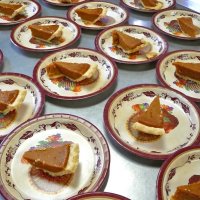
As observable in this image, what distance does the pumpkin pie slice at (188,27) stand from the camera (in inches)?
59.3

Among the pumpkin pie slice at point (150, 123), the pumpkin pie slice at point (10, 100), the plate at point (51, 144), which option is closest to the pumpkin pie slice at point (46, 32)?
the pumpkin pie slice at point (10, 100)

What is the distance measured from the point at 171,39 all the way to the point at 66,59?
1.76 ft

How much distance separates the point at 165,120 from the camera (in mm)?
1094

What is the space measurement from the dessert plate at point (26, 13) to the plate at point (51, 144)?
2.46ft

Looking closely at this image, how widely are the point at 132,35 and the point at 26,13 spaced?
0.59 meters

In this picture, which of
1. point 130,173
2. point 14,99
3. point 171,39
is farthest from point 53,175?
point 171,39

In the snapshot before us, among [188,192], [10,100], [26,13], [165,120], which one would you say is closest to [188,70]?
[165,120]

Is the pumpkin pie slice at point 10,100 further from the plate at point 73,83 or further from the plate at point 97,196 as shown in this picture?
the plate at point 97,196

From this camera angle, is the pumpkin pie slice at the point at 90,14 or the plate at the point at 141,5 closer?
the pumpkin pie slice at the point at 90,14

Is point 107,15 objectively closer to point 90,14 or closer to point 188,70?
point 90,14

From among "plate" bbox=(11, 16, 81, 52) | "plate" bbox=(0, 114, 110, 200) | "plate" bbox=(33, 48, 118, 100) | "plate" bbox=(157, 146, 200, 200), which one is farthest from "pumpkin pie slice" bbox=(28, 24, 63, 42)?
"plate" bbox=(157, 146, 200, 200)

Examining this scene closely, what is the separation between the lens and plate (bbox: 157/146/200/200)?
842mm

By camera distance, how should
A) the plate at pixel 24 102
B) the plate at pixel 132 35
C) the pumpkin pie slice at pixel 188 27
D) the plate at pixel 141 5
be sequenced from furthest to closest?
the plate at pixel 141 5 → the pumpkin pie slice at pixel 188 27 → the plate at pixel 132 35 → the plate at pixel 24 102

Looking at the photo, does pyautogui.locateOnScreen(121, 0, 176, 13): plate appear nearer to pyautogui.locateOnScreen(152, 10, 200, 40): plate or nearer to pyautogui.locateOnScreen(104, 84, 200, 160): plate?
pyautogui.locateOnScreen(152, 10, 200, 40): plate
